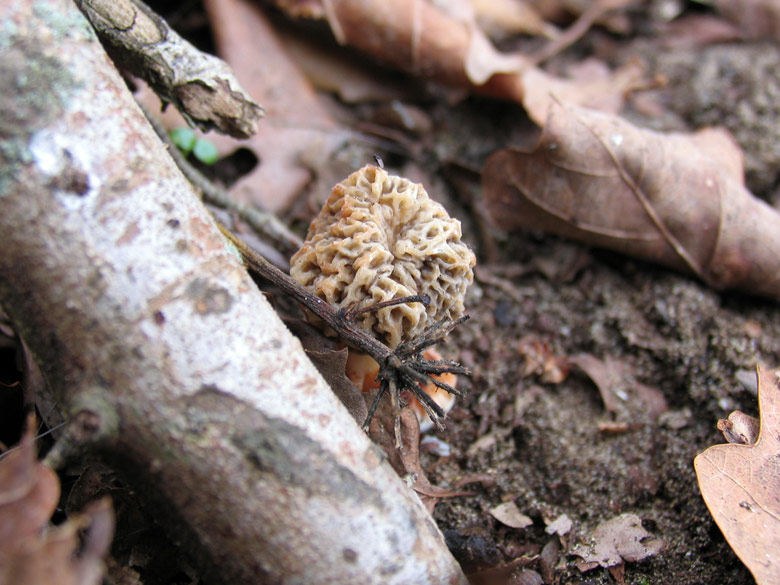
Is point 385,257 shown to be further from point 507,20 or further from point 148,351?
point 507,20

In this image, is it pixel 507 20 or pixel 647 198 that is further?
pixel 507 20

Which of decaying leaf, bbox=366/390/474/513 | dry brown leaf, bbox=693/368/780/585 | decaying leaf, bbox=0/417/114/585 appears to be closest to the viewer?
decaying leaf, bbox=0/417/114/585

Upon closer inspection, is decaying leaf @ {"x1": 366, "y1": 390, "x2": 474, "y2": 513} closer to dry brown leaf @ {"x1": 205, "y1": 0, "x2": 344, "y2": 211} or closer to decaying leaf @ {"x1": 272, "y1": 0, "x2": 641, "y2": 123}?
dry brown leaf @ {"x1": 205, "y1": 0, "x2": 344, "y2": 211}

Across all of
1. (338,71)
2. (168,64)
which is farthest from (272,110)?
(168,64)

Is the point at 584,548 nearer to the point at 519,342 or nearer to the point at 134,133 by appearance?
the point at 519,342

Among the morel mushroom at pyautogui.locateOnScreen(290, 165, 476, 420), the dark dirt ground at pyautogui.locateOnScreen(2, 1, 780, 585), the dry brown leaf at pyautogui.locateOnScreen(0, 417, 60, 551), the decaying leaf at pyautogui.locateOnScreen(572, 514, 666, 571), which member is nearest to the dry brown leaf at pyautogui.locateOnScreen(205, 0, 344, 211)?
the dark dirt ground at pyautogui.locateOnScreen(2, 1, 780, 585)

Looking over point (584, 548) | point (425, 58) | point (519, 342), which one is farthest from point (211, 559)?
point (425, 58)
